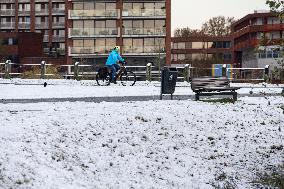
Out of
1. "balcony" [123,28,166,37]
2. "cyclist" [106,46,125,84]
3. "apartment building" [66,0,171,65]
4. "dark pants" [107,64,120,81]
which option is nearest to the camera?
"cyclist" [106,46,125,84]

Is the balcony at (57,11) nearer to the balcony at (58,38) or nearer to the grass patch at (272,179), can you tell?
the balcony at (58,38)

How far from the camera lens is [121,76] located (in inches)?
898

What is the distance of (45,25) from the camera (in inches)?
3258

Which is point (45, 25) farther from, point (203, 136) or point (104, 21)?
point (203, 136)

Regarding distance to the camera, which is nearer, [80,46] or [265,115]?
[265,115]

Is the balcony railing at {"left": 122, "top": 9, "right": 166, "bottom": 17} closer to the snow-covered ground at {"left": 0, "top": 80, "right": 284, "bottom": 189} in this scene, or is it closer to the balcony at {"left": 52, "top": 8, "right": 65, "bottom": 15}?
the balcony at {"left": 52, "top": 8, "right": 65, "bottom": 15}

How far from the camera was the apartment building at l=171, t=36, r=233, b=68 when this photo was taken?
100 metres

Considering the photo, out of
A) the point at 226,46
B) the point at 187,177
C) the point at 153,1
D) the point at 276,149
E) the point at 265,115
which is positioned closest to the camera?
the point at 187,177

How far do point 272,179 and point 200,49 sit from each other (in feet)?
314

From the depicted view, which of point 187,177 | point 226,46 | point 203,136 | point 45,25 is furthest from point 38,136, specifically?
point 226,46

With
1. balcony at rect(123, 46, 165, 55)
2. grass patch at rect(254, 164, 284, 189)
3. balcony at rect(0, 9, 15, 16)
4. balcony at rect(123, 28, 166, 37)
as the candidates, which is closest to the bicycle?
grass patch at rect(254, 164, 284, 189)

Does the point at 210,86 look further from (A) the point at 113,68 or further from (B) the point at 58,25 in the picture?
(B) the point at 58,25

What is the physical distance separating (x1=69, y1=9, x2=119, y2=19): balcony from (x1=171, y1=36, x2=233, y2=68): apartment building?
39852mm

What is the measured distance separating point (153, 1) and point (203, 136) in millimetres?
49382
